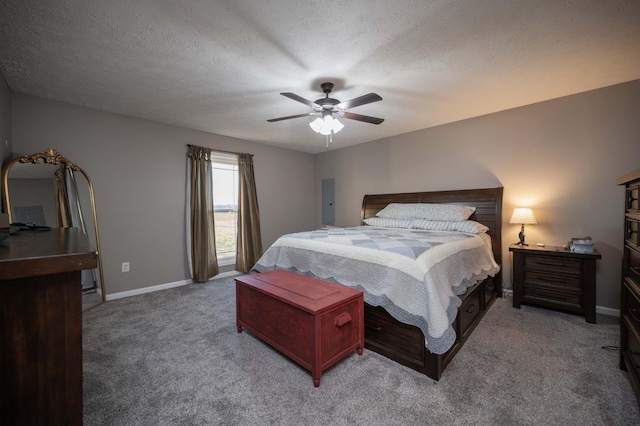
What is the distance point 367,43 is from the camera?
6.62 feet

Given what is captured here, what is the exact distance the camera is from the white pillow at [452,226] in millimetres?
3119

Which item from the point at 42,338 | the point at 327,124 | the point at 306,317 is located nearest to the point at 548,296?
the point at 306,317

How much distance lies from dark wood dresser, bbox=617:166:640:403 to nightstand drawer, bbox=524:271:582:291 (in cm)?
100

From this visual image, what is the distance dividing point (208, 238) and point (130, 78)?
2297 mm

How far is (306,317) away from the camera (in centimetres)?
176

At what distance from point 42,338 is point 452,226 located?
3435 mm

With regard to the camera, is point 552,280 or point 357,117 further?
point 552,280

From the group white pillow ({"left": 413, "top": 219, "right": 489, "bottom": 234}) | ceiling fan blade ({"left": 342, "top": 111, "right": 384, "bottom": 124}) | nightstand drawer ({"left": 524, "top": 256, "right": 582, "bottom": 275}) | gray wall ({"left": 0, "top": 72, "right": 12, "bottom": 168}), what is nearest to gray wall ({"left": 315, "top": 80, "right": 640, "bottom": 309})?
nightstand drawer ({"left": 524, "top": 256, "right": 582, "bottom": 275})

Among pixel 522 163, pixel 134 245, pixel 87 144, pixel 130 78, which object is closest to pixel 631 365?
pixel 522 163

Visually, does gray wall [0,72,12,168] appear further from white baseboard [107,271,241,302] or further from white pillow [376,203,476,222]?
white pillow [376,203,476,222]

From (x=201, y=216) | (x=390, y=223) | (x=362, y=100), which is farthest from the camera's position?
(x=201, y=216)

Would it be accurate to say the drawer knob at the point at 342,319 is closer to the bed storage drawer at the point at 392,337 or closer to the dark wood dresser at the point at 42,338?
the bed storage drawer at the point at 392,337

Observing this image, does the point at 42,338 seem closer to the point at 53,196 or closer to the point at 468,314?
the point at 468,314

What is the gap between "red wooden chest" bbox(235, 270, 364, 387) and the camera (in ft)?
5.73
